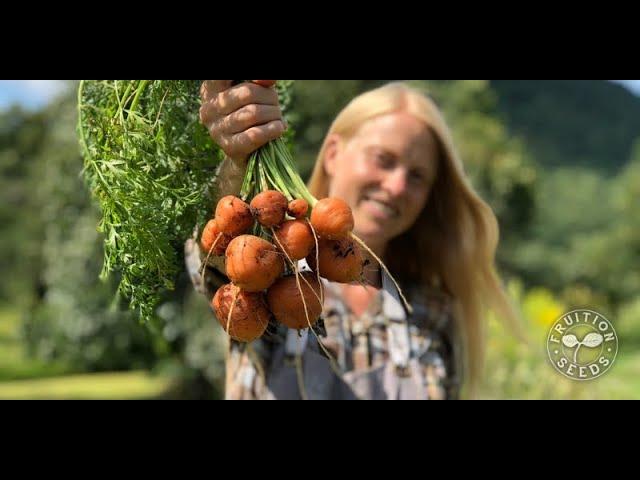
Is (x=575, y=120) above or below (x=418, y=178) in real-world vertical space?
above

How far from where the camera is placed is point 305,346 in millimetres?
1938

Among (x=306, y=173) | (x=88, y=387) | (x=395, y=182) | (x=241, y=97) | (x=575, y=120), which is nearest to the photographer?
(x=241, y=97)

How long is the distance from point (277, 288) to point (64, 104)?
648 cm

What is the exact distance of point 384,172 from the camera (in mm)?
1893

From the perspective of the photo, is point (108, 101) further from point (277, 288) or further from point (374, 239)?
point (374, 239)

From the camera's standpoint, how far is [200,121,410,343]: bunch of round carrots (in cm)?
118

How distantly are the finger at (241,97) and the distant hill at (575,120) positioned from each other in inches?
692

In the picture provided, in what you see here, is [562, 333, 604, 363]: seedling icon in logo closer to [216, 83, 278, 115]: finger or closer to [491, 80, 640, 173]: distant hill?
[216, 83, 278, 115]: finger

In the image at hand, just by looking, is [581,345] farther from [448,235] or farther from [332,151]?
[332,151]

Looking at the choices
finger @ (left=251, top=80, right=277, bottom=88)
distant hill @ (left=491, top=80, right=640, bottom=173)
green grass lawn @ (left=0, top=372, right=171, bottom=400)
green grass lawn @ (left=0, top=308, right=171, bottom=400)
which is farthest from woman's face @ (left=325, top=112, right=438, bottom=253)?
distant hill @ (left=491, top=80, right=640, bottom=173)

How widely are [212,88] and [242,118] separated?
0.44 feet

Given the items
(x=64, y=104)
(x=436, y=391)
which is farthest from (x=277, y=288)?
(x=64, y=104)

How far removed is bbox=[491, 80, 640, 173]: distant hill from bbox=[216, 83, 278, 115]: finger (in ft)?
57.6

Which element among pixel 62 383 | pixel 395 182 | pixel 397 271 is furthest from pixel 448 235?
pixel 62 383
